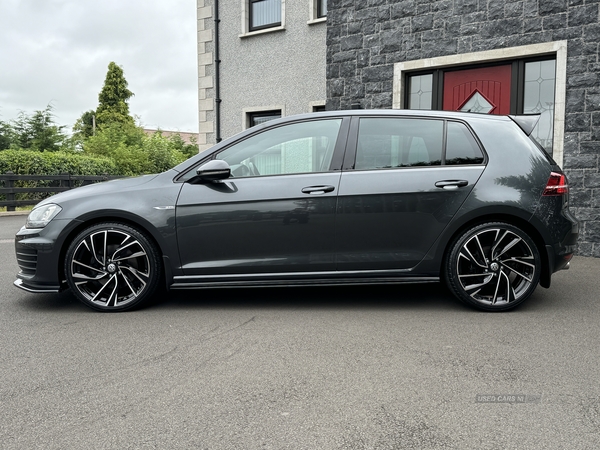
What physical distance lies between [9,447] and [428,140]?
3.76 metres

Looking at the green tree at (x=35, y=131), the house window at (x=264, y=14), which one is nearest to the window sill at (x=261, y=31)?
the house window at (x=264, y=14)

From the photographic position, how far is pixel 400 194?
15.8ft

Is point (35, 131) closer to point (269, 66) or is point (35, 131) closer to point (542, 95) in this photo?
point (269, 66)

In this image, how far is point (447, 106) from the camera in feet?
30.8

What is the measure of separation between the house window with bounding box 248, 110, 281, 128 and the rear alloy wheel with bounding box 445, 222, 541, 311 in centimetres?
864

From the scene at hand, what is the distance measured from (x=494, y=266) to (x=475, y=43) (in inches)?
205

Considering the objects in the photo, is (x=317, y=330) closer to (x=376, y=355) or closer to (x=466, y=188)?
(x=376, y=355)

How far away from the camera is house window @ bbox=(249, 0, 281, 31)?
1287cm

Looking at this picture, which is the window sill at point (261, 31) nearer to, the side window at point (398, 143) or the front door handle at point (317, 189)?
the side window at point (398, 143)

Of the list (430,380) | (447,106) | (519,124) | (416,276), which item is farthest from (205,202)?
(447,106)

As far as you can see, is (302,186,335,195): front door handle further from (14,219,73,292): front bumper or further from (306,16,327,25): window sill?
(306,16,327,25): window sill

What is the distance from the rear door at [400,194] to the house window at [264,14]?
8757 mm

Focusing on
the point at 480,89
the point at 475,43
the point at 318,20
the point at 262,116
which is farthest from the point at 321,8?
the point at 480,89

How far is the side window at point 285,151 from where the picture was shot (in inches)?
195
